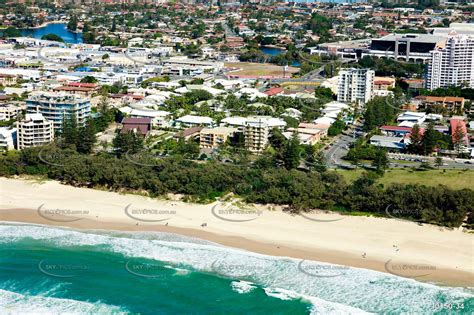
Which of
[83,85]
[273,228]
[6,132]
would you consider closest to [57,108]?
[6,132]

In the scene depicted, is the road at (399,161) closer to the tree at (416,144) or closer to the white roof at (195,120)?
the tree at (416,144)

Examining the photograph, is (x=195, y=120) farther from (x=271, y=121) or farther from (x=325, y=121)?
(x=325, y=121)

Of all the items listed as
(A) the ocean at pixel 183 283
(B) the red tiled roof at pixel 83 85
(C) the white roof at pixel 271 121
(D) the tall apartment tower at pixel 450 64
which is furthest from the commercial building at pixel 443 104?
(A) the ocean at pixel 183 283

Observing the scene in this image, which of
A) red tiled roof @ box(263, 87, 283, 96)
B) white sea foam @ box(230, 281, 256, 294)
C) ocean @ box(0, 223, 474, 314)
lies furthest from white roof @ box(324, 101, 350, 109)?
white sea foam @ box(230, 281, 256, 294)

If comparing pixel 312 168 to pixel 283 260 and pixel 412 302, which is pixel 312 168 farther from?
pixel 412 302

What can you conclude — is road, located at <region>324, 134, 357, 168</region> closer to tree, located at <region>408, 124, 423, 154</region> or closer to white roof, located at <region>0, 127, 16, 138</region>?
tree, located at <region>408, 124, 423, 154</region>
